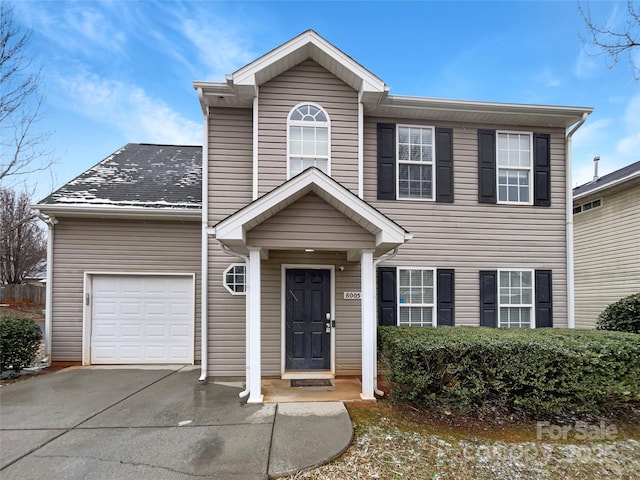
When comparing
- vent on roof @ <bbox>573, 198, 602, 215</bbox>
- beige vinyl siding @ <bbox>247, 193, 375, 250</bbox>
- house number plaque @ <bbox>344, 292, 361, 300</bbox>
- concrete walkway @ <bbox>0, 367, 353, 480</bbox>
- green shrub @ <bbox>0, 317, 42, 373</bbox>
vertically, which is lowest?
concrete walkway @ <bbox>0, 367, 353, 480</bbox>

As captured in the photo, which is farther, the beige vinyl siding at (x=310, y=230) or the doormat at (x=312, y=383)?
the doormat at (x=312, y=383)

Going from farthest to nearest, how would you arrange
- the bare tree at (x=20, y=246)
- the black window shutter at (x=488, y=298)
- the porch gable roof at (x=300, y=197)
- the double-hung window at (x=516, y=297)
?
1. the bare tree at (x=20, y=246)
2. the double-hung window at (x=516, y=297)
3. the black window shutter at (x=488, y=298)
4. the porch gable roof at (x=300, y=197)

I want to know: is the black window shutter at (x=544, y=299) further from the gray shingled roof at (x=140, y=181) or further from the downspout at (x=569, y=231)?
the gray shingled roof at (x=140, y=181)

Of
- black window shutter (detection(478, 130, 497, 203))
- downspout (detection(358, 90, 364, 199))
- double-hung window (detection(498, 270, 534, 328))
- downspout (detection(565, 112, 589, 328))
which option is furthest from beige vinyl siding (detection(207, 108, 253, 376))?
downspout (detection(565, 112, 589, 328))

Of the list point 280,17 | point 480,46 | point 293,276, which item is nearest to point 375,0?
point 280,17

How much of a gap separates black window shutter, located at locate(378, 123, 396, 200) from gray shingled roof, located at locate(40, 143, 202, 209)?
425 centimetres

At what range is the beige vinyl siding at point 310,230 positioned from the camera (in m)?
5.02

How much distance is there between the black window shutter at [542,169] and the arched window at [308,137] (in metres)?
4.77

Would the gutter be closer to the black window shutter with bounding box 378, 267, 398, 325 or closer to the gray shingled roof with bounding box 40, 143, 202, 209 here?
the gray shingled roof with bounding box 40, 143, 202, 209

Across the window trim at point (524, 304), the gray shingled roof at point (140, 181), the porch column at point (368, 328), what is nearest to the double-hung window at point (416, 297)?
the window trim at point (524, 304)

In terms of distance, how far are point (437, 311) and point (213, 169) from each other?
5564mm

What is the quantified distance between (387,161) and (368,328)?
12.1 feet

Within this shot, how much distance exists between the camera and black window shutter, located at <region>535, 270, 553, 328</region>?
715 centimetres

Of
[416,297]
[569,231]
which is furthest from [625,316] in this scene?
[416,297]
